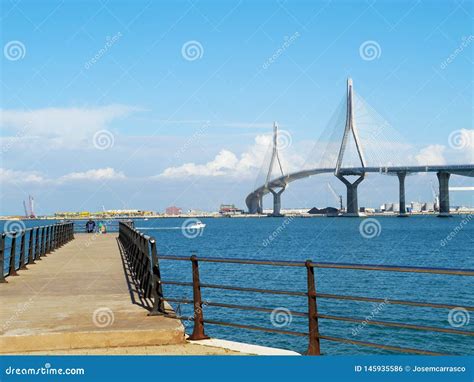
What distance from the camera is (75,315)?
9742 millimetres

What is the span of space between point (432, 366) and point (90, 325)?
411 cm

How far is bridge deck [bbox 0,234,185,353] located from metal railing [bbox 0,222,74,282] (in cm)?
53

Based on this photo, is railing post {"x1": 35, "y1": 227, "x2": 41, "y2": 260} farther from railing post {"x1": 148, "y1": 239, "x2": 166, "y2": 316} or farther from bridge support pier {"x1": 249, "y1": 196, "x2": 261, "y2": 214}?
bridge support pier {"x1": 249, "y1": 196, "x2": 261, "y2": 214}

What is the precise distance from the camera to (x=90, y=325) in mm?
8742

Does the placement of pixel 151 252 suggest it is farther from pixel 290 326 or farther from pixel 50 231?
pixel 50 231

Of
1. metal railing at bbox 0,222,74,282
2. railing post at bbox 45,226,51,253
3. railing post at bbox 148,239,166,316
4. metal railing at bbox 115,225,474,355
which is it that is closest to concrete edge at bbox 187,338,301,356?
metal railing at bbox 115,225,474,355

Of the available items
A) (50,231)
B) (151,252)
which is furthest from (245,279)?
(151,252)

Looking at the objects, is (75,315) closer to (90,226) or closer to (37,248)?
(37,248)

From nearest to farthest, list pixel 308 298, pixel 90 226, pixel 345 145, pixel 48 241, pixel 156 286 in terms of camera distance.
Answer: pixel 308 298
pixel 156 286
pixel 48 241
pixel 90 226
pixel 345 145

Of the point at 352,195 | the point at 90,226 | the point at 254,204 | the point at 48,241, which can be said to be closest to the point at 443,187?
the point at 352,195

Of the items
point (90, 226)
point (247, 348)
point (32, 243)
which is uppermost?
point (90, 226)

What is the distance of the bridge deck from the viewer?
809 centimetres

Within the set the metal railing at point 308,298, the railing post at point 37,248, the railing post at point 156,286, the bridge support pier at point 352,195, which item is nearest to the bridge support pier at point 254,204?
the bridge support pier at point 352,195

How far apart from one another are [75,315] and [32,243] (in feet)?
34.5
